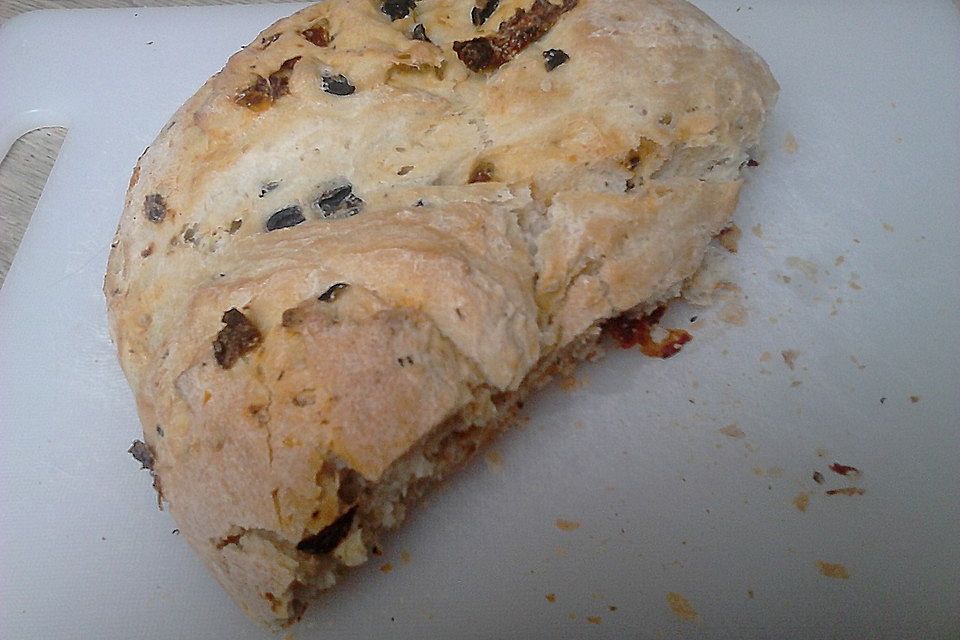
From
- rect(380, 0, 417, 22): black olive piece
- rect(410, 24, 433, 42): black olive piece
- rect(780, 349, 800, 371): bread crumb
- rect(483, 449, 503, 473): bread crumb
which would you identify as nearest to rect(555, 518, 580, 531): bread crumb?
rect(483, 449, 503, 473): bread crumb

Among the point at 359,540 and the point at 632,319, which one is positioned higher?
the point at 632,319

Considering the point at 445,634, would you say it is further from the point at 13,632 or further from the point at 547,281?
the point at 13,632

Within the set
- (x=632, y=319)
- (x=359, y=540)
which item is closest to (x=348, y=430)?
(x=359, y=540)

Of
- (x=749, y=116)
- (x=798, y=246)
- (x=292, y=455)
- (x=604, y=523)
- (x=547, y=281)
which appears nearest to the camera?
(x=292, y=455)

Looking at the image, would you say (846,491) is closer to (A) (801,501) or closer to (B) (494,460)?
(A) (801,501)

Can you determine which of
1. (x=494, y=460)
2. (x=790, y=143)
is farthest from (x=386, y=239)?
(x=790, y=143)

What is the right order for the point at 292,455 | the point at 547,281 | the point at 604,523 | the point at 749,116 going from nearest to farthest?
the point at 292,455 < the point at 547,281 < the point at 604,523 < the point at 749,116
